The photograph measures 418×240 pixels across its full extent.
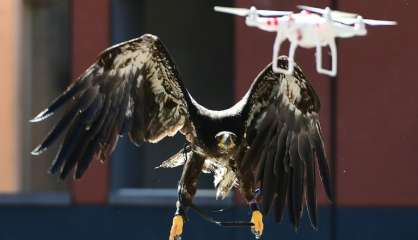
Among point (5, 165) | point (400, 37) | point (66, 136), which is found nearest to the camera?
point (66, 136)

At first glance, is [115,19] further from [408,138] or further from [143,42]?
[143,42]

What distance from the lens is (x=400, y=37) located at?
7.09 metres

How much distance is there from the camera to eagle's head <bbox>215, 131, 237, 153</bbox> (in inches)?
125

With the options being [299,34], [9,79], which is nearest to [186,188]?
[299,34]

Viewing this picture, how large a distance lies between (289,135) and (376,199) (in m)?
4.07

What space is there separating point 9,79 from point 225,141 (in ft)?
16.0

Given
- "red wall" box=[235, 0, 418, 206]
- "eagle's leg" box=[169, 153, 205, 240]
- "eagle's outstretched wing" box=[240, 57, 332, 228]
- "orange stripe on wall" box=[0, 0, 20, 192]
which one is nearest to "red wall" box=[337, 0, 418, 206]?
"red wall" box=[235, 0, 418, 206]

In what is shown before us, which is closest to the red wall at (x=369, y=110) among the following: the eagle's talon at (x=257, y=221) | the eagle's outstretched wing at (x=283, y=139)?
the eagle's outstretched wing at (x=283, y=139)

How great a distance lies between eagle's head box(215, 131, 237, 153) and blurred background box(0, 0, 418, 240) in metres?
3.74

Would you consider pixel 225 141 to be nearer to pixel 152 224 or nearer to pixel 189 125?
pixel 189 125

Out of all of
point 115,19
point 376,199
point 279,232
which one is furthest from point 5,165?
point 376,199

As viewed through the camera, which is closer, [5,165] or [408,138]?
[408,138]

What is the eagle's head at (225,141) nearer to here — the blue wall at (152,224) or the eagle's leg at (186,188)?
the eagle's leg at (186,188)

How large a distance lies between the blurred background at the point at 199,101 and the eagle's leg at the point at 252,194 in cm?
360
